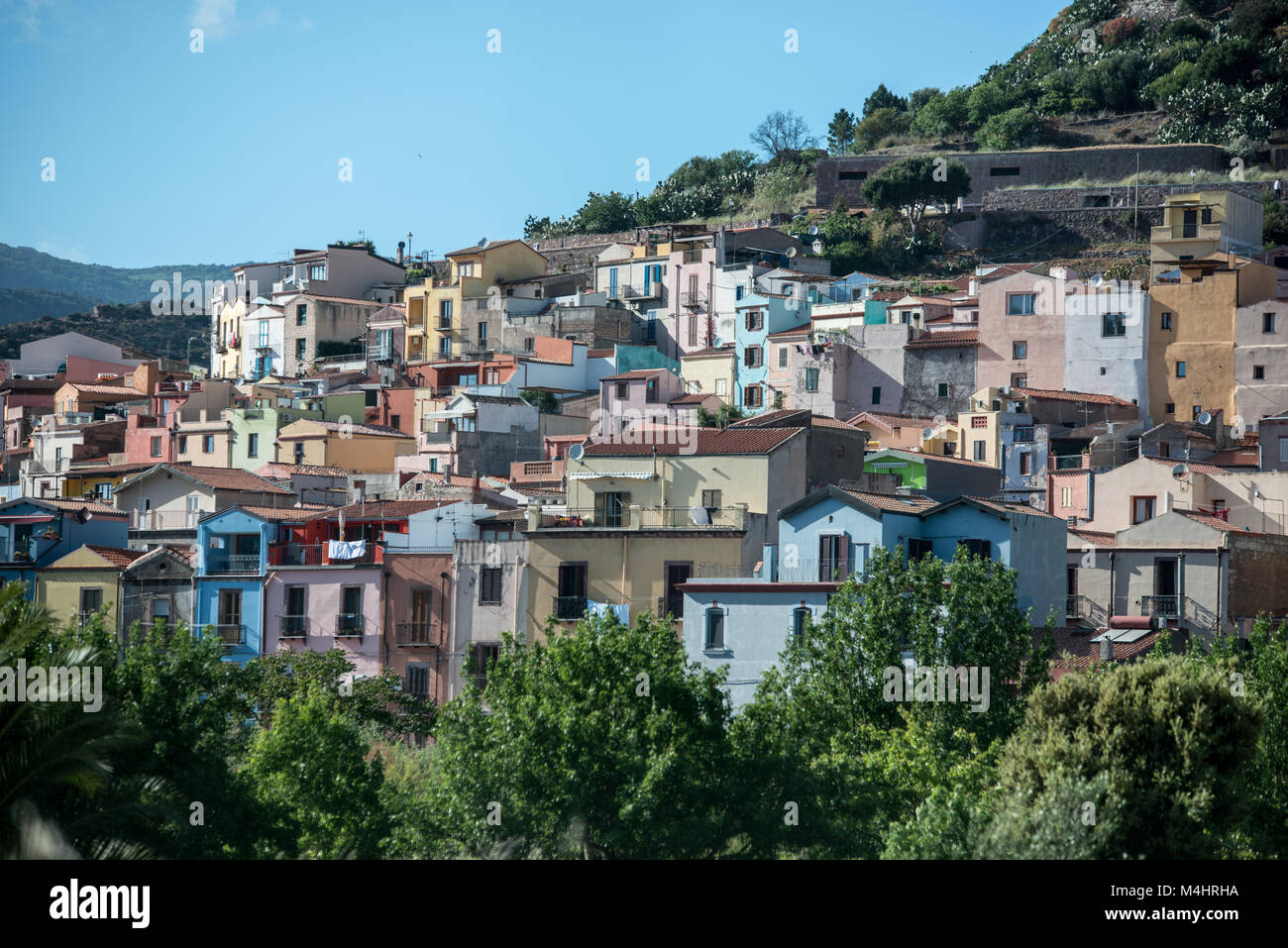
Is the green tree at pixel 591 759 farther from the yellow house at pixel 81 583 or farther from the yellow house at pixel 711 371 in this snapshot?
the yellow house at pixel 711 371

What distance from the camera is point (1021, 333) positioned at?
68.9m

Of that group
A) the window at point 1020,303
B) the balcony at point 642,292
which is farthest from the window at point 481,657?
the balcony at point 642,292

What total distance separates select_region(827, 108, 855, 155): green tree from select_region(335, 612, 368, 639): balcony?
8501 centimetres

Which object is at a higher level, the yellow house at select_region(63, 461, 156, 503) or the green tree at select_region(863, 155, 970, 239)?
the green tree at select_region(863, 155, 970, 239)

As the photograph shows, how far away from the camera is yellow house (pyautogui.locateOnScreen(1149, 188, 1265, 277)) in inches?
3100

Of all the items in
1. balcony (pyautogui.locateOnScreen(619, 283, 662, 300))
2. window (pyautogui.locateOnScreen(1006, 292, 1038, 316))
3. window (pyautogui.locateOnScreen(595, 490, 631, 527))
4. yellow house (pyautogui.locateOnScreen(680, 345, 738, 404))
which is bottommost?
window (pyautogui.locateOnScreen(595, 490, 631, 527))

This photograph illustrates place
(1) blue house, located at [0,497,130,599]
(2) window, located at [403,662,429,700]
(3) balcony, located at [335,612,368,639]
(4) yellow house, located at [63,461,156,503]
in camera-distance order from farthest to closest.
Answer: (4) yellow house, located at [63,461,156,503] → (1) blue house, located at [0,497,130,599] → (3) balcony, located at [335,612,368,639] → (2) window, located at [403,662,429,700]

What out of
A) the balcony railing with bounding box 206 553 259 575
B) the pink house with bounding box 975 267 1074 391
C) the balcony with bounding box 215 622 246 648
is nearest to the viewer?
the balcony with bounding box 215 622 246 648

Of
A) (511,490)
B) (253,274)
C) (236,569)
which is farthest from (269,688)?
(253,274)

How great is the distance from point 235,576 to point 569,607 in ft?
31.4

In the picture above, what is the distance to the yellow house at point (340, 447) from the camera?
→ 215ft

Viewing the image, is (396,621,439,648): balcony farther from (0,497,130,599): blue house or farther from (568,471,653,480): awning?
(0,497,130,599): blue house

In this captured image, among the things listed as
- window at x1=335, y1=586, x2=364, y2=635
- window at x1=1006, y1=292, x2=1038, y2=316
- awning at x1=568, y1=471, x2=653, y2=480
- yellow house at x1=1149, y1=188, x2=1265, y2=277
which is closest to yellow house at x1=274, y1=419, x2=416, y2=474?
window at x1=335, y1=586, x2=364, y2=635

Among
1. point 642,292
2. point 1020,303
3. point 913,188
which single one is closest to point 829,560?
point 1020,303
